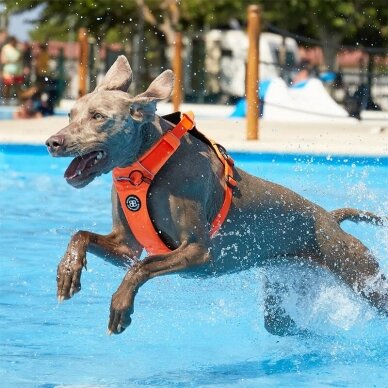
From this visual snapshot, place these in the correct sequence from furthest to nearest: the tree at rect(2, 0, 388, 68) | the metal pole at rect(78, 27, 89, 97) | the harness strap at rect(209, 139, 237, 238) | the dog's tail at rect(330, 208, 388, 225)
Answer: the tree at rect(2, 0, 388, 68), the metal pole at rect(78, 27, 89, 97), the dog's tail at rect(330, 208, 388, 225), the harness strap at rect(209, 139, 237, 238)

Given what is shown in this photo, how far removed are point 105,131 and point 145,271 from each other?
0.61m

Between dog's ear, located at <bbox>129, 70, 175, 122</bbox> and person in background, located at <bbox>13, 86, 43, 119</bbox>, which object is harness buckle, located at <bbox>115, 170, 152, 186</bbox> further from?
person in background, located at <bbox>13, 86, 43, 119</bbox>

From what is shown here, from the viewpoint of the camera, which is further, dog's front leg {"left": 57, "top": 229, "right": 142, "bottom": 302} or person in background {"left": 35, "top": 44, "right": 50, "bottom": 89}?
person in background {"left": 35, "top": 44, "right": 50, "bottom": 89}

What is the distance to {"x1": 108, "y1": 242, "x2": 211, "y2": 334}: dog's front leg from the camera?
451 centimetres

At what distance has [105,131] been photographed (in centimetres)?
458

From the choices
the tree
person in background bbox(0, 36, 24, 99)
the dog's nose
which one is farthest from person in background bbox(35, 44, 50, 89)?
the dog's nose

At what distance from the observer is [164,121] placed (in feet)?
16.1

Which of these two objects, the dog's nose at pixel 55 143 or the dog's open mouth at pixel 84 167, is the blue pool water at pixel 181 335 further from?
the dog's nose at pixel 55 143

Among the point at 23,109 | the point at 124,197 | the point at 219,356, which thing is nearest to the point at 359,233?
the point at 219,356

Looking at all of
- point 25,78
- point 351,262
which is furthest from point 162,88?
point 25,78

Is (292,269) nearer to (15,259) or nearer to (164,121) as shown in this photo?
(164,121)

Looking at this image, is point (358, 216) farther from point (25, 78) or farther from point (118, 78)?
point (25, 78)

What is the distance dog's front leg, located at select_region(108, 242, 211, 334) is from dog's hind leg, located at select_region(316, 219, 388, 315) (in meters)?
0.83

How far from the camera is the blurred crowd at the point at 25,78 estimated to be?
59.7 ft
